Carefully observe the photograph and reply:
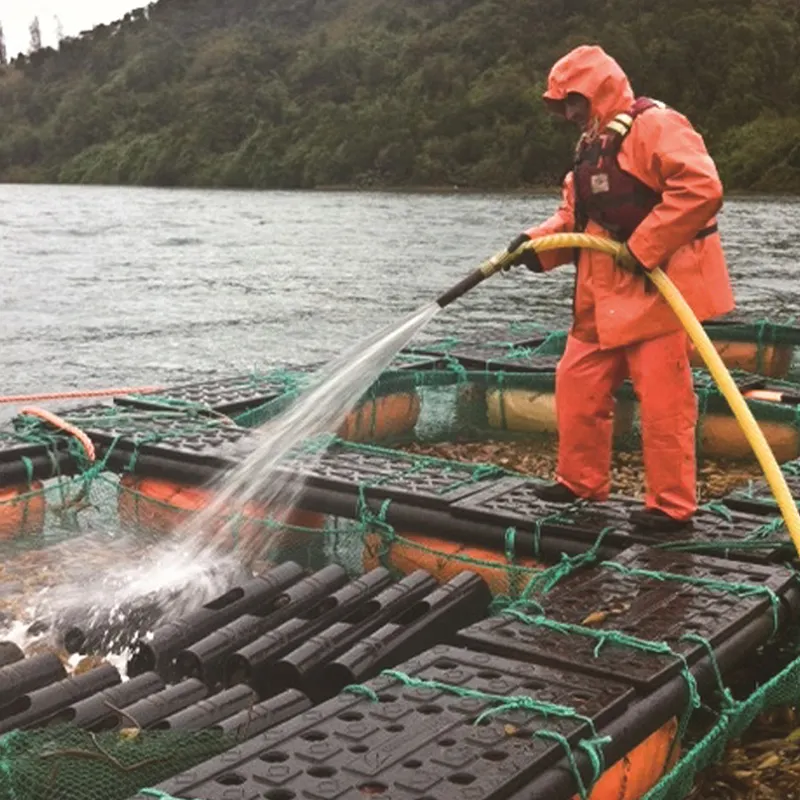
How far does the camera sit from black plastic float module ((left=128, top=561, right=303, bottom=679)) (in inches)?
239

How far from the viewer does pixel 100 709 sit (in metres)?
5.17

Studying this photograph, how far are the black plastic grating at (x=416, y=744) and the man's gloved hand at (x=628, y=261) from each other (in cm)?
250

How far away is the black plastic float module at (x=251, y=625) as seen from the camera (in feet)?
19.4

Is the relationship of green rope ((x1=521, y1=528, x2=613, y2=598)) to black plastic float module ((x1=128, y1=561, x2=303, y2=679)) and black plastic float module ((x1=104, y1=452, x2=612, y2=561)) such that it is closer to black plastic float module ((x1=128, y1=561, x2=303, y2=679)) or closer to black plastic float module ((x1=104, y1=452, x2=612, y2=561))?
black plastic float module ((x1=104, y1=452, x2=612, y2=561))

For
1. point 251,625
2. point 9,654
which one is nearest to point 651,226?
point 251,625

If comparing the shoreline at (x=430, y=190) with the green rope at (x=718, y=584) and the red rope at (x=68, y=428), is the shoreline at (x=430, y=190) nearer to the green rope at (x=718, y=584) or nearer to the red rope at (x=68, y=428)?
the red rope at (x=68, y=428)

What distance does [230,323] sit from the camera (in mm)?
25531

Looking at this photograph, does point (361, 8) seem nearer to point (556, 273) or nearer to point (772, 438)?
point (556, 273)

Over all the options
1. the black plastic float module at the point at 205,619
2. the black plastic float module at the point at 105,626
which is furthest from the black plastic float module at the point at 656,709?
the black plastic float module at the point at 105,626

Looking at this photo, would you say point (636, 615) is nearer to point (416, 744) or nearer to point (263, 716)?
point (416, 744)

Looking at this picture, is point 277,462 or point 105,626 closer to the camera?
point 105,626

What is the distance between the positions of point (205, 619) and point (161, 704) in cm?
116

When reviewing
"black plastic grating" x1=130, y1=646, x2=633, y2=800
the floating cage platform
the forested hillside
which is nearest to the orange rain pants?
the floating cage platform

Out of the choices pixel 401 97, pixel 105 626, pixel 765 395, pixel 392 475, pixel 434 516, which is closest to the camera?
pixel 105 626
